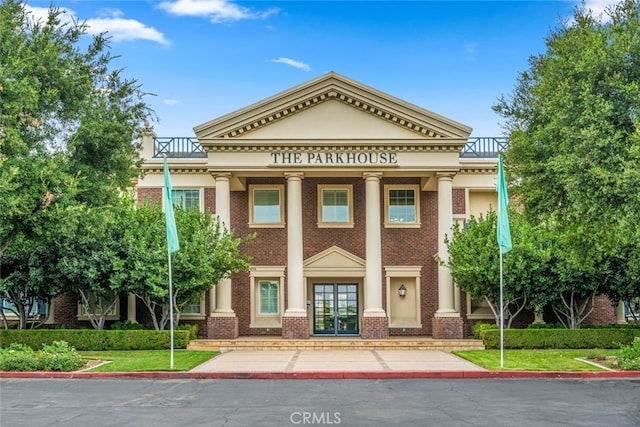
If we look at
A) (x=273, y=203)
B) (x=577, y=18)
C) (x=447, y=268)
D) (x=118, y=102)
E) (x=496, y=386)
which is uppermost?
(x=577, y=18)

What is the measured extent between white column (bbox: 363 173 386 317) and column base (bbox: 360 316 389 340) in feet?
0.62

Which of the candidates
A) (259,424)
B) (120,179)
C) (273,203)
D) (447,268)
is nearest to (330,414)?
(259,424)

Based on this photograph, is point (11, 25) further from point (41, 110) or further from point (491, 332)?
point (491, 332)

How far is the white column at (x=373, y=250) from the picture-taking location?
93.8 feet


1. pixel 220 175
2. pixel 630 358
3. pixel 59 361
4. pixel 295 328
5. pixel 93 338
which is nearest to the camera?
pixel 59 361

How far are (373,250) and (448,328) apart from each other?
4.16 metres

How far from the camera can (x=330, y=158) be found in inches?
1117

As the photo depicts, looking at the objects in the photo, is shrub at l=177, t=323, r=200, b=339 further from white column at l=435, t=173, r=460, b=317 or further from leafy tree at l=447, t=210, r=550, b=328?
leafy tree at l=447, t=210, r=550, b=328

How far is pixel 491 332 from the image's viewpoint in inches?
1024

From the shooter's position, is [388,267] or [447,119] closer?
[447,119]

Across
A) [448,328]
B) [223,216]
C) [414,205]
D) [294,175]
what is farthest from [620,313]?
[223,216]

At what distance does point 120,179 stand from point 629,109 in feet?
51.0

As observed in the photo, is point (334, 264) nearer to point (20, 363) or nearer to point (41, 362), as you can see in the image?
point (41, 362)

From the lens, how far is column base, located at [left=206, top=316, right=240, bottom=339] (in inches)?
1127
